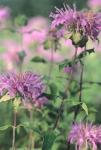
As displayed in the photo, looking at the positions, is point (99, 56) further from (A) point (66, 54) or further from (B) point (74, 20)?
(B) point (74, 20)

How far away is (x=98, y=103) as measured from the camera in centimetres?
609

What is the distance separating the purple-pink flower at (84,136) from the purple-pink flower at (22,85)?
23 cm

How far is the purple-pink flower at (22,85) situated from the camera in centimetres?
245

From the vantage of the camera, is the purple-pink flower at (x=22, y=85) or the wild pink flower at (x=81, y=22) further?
the wild pink flower at (x=81, y=22)

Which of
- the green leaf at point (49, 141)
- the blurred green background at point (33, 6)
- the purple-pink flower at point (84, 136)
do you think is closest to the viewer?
the green leaf at point (49, 141)

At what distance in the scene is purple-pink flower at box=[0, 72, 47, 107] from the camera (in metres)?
2.45

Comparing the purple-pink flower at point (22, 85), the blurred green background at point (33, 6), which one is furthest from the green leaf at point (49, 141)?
the blurred green background at point (33, 6)

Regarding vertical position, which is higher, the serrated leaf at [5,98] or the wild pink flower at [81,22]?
the wild pink flower at [81,22]

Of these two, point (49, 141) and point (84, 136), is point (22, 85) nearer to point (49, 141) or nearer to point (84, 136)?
point (49, 141)

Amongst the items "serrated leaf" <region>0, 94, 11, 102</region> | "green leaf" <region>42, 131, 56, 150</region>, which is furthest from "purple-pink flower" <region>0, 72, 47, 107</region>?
"green leaf" <region>42, 131, 56, 150</region>

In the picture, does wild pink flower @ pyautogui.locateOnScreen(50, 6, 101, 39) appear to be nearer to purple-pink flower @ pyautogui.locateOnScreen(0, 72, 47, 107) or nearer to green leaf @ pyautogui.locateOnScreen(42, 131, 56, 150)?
purple-pink flower @ pyautogui.locateOnScreen(0, 72, 47, 107)

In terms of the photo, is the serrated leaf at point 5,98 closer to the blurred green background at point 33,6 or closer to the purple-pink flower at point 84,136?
the purple-pink flower at point 84,136

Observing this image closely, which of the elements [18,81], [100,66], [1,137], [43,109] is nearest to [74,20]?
[18,81]

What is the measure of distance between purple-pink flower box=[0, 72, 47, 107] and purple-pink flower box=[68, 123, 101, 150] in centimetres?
23
